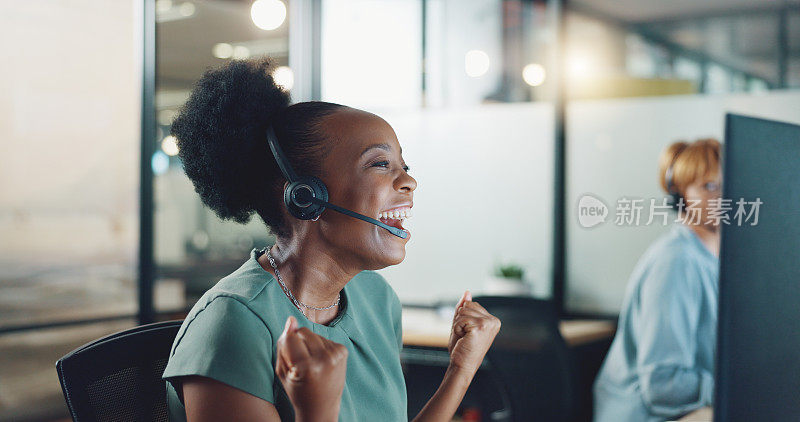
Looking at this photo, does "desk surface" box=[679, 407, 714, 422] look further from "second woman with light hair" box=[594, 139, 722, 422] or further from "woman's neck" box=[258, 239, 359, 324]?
"woman's neck" box=[258, 239, 359, 324]

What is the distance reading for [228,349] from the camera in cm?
82

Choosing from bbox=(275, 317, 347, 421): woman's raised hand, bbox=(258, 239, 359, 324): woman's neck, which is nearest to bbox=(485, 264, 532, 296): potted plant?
bbox=(258, 239, 359, 324): woman's neck

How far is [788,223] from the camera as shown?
28.9 inches

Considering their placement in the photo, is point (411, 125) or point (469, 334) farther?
point (411, 125)

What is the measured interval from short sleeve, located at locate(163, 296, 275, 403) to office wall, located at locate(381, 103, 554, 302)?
272 cm

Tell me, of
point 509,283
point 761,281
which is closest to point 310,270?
point 761,281

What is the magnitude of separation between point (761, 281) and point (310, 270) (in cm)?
58

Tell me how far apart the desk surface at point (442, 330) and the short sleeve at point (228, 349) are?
2026mm

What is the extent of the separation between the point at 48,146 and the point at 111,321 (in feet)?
2.66

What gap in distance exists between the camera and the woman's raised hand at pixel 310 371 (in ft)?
2.14

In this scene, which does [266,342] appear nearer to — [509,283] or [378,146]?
[378,146]

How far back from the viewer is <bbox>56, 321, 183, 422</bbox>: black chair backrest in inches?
35.7

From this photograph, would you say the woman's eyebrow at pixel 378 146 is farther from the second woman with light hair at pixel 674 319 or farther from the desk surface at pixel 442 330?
the desk surface at pixel 442 330

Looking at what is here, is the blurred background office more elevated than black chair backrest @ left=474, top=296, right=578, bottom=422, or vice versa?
the blurred background office
